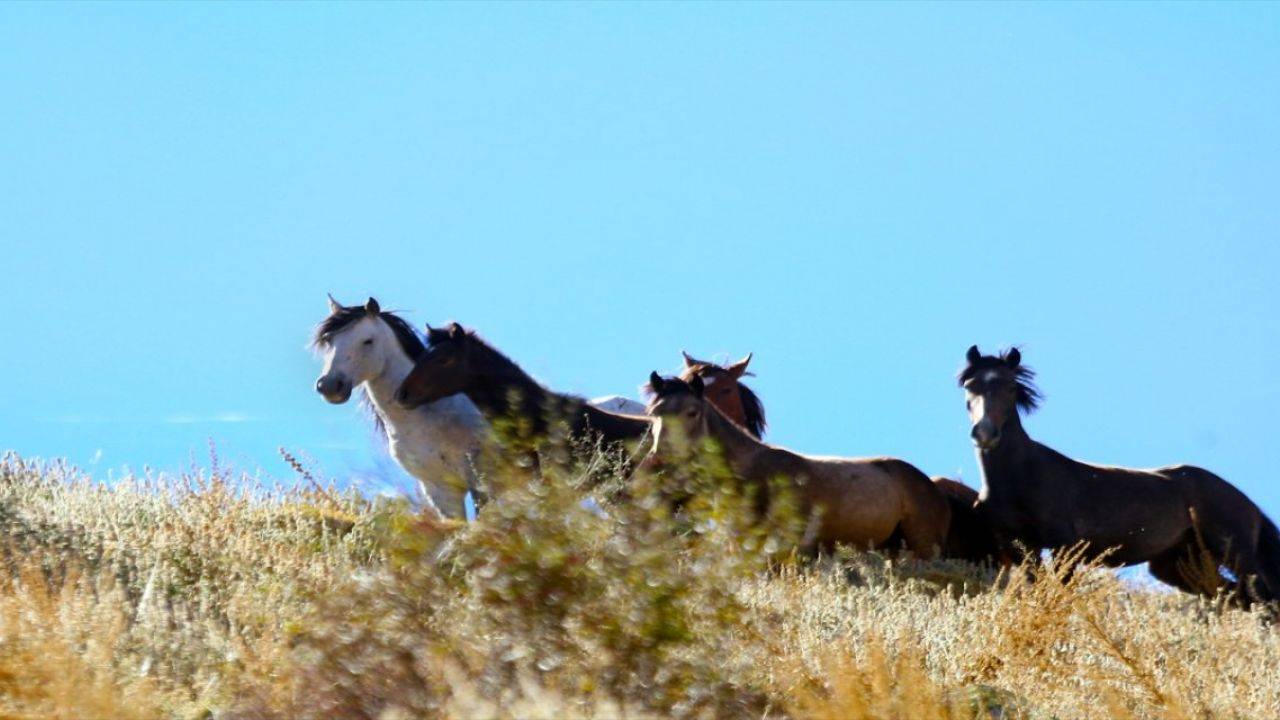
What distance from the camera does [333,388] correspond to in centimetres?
1426

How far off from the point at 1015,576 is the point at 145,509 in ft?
Result: 20.9

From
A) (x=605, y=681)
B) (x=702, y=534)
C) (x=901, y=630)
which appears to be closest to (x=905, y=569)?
(x=901, y=630)

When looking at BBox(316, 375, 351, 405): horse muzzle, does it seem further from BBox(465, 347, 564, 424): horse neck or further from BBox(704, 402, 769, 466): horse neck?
BBox(704, 402, 769, 466): horse neck

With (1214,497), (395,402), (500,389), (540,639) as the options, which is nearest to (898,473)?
(1214,497)

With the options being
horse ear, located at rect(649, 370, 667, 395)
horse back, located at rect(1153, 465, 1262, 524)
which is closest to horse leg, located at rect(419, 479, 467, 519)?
horse ear, located at rect(649, 370, 667, 395)

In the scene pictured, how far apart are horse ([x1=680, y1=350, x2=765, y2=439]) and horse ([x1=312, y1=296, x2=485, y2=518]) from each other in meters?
2.77

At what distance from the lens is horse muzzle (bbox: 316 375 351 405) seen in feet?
46.8

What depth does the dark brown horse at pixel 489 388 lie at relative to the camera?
1391 cm

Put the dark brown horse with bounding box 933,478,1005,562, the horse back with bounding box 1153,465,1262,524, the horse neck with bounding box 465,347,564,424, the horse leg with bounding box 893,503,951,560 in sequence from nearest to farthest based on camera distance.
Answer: the horse neck with bounding box 465,347,564,424, the horse leg with bounding box 893,503,951,560, the dark brown horse with bounding box 933,478,1005,562, the horse back with bounding box 1153,465,1262,524

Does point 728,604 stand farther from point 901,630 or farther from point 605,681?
point 901,630

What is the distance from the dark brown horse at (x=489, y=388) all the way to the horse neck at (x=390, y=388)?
24cm

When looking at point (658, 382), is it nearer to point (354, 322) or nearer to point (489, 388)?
point (489, 388)

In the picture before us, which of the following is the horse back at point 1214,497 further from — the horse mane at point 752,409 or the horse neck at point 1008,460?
the horse mane at point 752,409

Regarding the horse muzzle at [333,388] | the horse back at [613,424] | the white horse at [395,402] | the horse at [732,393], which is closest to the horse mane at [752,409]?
the horse at [732,393]
